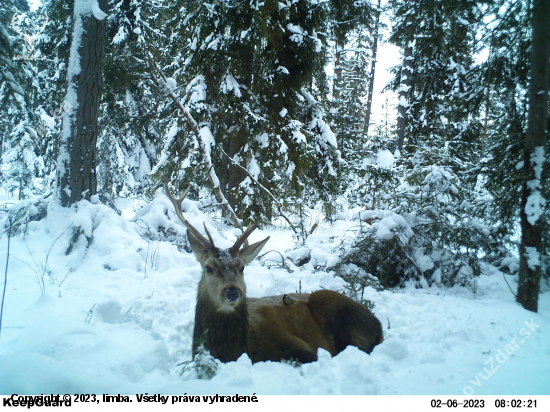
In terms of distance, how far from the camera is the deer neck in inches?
122

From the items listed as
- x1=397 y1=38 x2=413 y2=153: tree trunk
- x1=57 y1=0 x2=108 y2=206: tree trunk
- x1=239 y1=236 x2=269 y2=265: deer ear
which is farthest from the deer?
x1=397 y1=38 x2=413 y2=153: tree trunk

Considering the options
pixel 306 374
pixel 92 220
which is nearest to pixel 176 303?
pixel 306 374

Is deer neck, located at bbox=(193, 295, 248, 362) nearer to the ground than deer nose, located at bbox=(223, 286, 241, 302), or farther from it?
nearer to the ground

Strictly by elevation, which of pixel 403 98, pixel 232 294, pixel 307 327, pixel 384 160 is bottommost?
pixel 307 327

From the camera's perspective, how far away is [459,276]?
5910 millimetres

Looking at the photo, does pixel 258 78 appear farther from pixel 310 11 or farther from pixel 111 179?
pixel 111 179

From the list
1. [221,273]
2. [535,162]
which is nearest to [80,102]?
[221,273]

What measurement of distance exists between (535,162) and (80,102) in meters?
7.69

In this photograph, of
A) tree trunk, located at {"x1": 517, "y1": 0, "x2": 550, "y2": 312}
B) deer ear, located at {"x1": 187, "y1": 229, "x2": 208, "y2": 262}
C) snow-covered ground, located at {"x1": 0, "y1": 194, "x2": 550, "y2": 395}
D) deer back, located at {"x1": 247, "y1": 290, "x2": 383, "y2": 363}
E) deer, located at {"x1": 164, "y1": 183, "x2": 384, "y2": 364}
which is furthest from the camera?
tree trunk, located at {"x1": 517, "y1": 0, "x2": 550, "y2": 312}

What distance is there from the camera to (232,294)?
3.07 m

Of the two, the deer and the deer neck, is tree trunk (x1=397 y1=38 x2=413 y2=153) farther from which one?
the deer neck

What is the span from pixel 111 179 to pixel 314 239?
11.3 metres

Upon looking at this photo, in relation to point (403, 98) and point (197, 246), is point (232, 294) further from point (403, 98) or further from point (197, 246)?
point (403, 98)

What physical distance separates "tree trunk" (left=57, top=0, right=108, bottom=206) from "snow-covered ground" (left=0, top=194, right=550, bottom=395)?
19.5 inches
